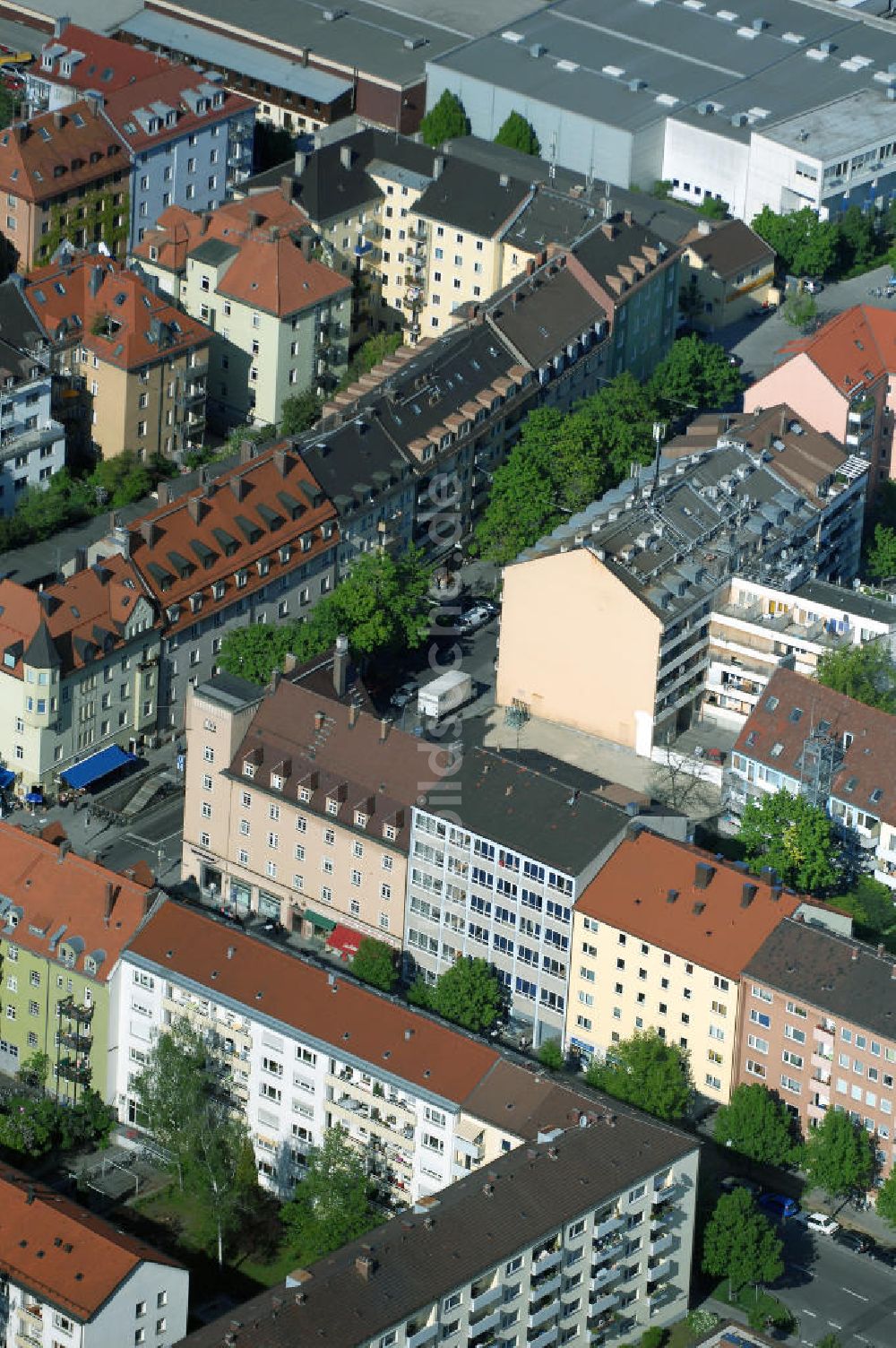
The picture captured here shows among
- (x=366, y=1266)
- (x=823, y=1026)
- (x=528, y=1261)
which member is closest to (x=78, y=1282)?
(x=366, y=1266)

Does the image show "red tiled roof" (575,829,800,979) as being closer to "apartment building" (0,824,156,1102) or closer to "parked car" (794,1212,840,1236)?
"parked car" (794,1212,840,1236)

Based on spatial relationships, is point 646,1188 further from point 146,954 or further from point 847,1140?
point 146,954

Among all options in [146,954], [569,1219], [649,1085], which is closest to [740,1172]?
[649,1085]

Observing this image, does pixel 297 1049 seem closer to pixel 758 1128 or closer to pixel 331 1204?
pixel 331 1204

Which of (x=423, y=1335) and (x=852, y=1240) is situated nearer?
(x=423, y=1335)

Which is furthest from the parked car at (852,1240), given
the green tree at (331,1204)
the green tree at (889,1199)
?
the green tree at (331,1204)

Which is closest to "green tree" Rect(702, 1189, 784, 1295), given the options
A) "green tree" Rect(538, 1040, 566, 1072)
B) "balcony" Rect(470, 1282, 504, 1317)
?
"balcony" Rect(470, 1282, 504, 1317)
